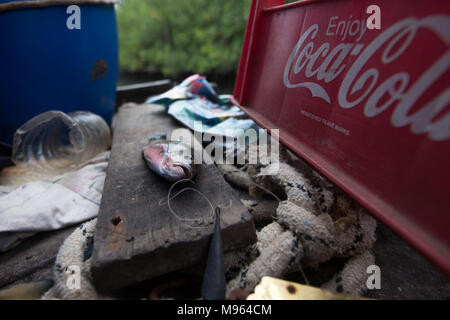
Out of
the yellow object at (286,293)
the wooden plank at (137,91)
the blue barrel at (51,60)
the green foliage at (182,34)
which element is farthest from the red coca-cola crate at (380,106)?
the green foliage at (182,34)

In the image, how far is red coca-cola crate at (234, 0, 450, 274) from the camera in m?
0.72

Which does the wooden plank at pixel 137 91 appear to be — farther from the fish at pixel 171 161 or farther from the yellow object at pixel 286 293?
the yellow object at pixel 286 293

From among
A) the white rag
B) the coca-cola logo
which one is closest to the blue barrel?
the white rag

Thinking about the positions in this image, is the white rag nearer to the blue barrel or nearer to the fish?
the fish

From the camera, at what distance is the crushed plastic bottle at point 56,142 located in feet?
5.56

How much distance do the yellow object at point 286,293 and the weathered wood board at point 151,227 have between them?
222 millimetres

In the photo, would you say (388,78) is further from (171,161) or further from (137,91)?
(137,91)

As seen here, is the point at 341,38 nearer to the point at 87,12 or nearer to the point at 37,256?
the point at 37,256

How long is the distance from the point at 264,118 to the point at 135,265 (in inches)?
47.9

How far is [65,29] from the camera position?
6.15ft

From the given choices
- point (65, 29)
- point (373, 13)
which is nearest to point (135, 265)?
point (373, 13)

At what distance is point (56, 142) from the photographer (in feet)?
6.82


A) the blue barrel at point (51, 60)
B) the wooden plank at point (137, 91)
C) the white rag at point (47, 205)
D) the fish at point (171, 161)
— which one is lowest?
the white rag at point (47, 205)

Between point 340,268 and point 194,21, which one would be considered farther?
point 194,21
